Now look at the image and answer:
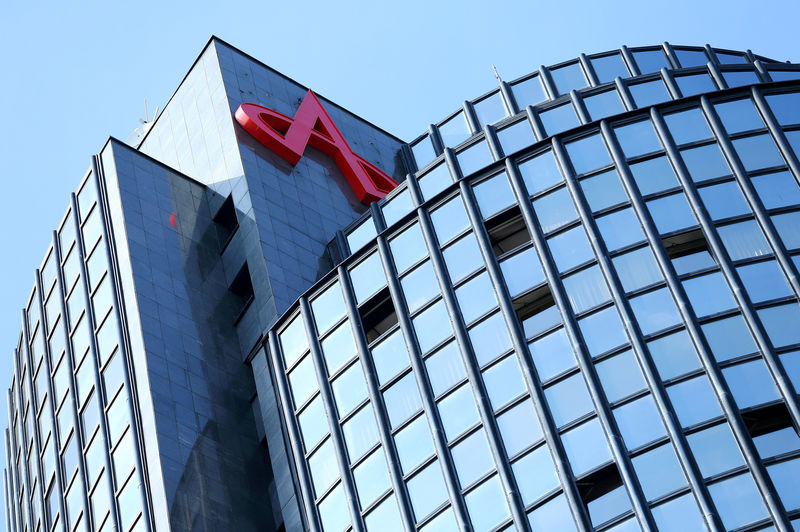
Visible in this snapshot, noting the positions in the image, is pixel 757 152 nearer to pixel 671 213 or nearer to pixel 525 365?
pixel 671 213

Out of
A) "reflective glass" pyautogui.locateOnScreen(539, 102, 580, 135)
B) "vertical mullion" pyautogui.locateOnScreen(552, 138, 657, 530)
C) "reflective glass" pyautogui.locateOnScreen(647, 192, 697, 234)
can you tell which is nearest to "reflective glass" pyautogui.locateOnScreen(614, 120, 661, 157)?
"vertical mullion" pyautogui.locateOnScreen(552, 138, 657, 530)

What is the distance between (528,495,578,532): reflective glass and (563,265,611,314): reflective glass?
732cm

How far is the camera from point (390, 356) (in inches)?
2007

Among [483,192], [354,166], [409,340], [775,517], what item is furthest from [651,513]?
[354,166]

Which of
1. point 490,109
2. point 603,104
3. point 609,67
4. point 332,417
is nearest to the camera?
point 332,417

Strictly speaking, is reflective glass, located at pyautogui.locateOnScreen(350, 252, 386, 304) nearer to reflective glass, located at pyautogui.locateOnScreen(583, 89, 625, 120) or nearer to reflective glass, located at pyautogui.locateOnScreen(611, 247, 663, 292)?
reflective glass, located at pyautogui.locateOnScreen(611, 247, 663, 292)

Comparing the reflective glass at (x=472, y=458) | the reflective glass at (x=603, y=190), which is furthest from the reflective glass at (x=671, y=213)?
the reflective glass at (x=472, y=458)

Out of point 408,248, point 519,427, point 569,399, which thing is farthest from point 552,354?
point 408,248

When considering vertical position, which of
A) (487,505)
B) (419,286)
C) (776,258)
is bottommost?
(487,505)

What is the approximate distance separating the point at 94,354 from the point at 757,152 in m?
27.1

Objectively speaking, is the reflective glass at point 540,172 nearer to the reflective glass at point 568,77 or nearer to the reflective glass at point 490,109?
the reflective glass at point 490,109

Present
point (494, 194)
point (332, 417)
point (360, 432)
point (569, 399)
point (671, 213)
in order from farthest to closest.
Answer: point (494, 194)
point (332, 417)
point (360, 432)
point (671, 213)
point (569, 399)

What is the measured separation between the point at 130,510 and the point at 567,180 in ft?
65.5

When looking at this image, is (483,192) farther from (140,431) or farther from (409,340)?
(140,431)
